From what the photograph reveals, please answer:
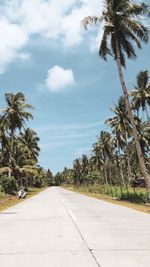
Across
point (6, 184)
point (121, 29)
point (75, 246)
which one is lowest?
point (75, 246)

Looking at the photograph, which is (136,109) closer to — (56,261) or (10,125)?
(10,125)

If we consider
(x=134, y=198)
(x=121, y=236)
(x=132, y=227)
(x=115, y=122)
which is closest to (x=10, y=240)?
(x=121, y=236)

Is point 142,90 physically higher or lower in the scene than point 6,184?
higher

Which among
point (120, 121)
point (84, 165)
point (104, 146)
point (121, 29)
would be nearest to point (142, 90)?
point (120, 121)

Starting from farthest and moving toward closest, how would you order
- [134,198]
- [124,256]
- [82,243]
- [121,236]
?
1. [134,198]
2. [121,236]
3. [82,243]
4. [124,256]

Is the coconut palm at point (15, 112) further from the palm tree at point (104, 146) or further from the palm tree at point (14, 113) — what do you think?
the palm tree at point (104, 146)

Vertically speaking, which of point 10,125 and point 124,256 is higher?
point 10,125

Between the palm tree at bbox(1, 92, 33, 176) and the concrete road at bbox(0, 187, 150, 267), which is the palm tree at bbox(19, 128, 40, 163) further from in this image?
the concrete road at bbox(0, 187, 150, 267)

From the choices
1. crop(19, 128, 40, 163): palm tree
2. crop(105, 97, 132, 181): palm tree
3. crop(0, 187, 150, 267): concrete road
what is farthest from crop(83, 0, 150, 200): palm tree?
crop(19, 128, 40, 163): palm tree

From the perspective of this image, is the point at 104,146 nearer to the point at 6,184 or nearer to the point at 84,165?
the point at 6,184

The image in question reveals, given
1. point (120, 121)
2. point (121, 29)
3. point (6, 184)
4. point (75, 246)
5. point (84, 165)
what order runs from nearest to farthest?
point (75, 246)
point (121, 29)
point (6, 184)
point (120, 121)
point (84, 165)

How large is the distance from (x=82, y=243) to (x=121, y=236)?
1.51m

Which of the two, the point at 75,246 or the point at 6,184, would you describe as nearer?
the point at 75,246

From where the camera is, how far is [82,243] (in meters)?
8.94
